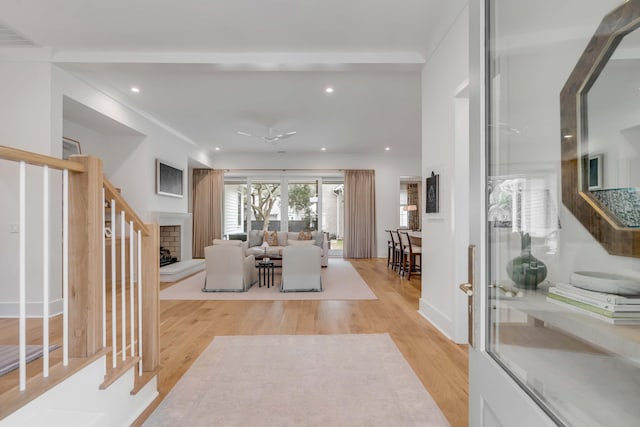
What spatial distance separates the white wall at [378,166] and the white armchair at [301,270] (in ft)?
14.3

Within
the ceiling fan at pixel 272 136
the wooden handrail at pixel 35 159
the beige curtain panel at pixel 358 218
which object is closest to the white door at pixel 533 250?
the wooden handrail at pixel 35 159

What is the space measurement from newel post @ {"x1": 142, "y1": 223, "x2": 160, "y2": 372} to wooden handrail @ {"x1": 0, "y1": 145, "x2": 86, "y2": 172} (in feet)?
2.20

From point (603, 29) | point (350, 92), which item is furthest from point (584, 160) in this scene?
point (350, 92)

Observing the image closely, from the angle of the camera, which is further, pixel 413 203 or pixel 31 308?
pixel 413 203

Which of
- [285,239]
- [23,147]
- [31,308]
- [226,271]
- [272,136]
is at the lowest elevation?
[31,308]

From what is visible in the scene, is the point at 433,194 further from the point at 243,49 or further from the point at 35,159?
the point at 35,159

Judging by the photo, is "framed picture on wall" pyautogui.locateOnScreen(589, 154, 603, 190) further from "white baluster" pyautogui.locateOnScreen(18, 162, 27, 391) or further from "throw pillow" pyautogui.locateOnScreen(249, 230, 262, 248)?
"throw pillow" pyautogui.locateOnScreen(249, 230, 262, 248)

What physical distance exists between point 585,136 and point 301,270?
14.3 ft

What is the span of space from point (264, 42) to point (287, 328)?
3002 mm

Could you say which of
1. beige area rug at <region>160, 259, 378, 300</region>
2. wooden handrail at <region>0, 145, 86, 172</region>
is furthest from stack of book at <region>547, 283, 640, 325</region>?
beige area rug at <region>160, 259, 378, 300</region>

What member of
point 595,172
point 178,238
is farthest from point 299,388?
point 178,238

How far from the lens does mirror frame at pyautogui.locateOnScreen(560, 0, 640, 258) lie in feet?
2.10

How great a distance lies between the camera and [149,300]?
2.01m

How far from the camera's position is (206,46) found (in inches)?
137
